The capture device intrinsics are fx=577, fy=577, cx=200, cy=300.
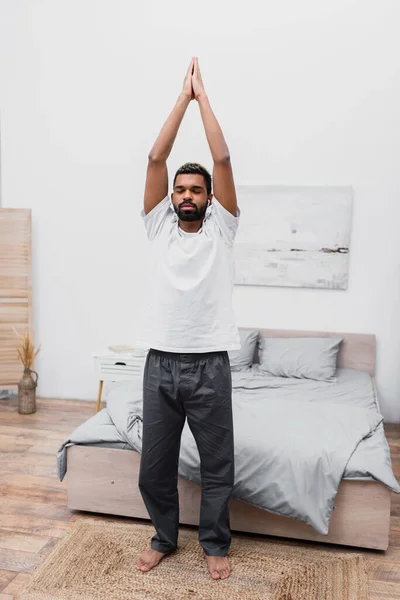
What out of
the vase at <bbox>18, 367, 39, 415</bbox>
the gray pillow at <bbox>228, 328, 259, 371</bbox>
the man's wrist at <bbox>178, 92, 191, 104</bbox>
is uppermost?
the man's wrist at <bbox>178, 92, 191, 104</bbox>

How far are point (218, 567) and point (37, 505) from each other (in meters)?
1.01

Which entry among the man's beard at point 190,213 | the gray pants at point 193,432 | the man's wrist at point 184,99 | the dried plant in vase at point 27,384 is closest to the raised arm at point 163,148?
the man's wrist at point 184,99

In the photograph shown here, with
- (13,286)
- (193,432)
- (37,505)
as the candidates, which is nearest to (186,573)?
(193,432)

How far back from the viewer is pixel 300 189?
13.3ft

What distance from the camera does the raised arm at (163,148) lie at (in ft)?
6.66

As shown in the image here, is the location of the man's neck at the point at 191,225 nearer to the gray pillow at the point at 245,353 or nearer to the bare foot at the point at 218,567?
the bare foot at the point at 218,567

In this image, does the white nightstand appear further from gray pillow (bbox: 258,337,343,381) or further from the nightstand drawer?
gray pillow (bbox: 258,337,343,381)

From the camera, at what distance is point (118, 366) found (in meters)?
3.98

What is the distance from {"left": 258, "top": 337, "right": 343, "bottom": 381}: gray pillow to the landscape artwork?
1.41ft

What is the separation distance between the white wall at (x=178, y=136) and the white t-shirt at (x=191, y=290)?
6.98 ft

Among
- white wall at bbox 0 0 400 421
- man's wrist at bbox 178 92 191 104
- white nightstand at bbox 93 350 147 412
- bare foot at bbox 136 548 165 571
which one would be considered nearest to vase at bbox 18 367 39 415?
white wall at bbox 0 0 400 421

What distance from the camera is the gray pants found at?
207 centimetres

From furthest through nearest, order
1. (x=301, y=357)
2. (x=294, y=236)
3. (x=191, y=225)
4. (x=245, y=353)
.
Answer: (x=294, y=236) → (x=245, y=353) → (x=301, y=357) → (x=191, y=225)

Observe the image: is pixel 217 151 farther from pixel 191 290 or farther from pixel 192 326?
pixel 192 326
